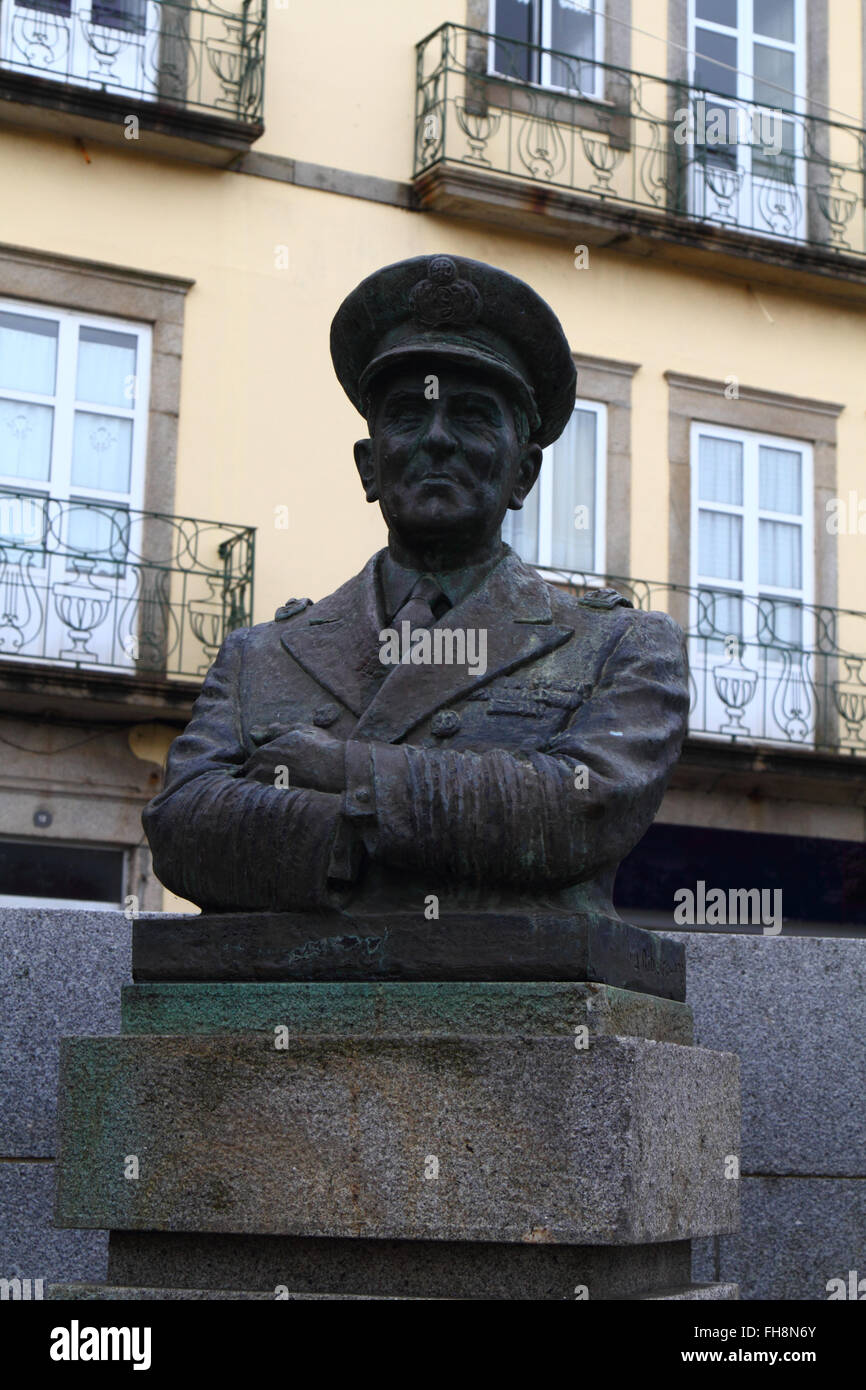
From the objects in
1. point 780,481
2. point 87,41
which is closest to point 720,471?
point 780,481

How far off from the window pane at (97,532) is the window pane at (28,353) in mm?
867

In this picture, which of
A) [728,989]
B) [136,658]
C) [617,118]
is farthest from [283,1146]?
[617,118]

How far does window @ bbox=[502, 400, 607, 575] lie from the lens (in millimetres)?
14609

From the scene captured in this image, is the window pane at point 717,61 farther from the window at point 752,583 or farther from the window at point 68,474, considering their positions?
the window at point 68,474

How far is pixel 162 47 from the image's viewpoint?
539 inches

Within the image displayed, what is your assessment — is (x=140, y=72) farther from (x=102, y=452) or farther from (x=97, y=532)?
(x=97, y=532)

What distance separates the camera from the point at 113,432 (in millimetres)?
13406

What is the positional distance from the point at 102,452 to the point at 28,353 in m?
0.77

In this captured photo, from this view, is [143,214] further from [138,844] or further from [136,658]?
[138,844]

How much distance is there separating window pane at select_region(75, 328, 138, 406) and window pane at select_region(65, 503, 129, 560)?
823mm

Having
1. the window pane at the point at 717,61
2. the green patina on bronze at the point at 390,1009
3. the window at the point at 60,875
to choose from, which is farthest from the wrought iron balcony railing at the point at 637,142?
the green patina on bronze at the point at 390,1009

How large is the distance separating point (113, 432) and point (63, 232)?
1.28 m
